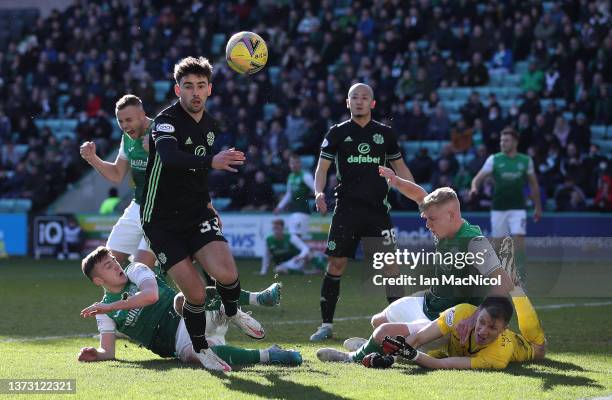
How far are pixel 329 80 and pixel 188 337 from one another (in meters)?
17.2

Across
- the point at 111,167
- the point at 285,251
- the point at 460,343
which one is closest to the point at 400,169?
the point at 111,167

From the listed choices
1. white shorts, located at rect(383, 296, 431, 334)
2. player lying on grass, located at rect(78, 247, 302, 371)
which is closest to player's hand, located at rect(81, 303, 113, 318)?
player lying on grass, located at rect(78, 247, 302, 371)

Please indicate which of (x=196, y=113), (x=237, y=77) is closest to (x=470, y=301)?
(x=196, y=113)

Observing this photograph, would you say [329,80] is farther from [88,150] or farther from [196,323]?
[196,323]

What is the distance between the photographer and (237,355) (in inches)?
311

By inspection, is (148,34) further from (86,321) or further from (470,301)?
(470,301)

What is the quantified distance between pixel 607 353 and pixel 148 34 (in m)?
22.5

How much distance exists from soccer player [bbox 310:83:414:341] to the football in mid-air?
94 centimetres

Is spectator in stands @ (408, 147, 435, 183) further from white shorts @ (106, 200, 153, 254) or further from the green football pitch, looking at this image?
white shorts @ (106, 200, 153, 254)

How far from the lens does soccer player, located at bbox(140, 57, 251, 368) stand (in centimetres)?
779

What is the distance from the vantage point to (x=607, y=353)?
8.51m

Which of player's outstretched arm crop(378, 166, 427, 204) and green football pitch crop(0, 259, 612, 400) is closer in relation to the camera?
green football pitch crop(0, 259, 612, 400)

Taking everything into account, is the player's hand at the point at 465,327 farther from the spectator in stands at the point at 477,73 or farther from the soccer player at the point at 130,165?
the spectator in stands at the point at 477,73

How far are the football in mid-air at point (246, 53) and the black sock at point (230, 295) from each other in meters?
2.90
